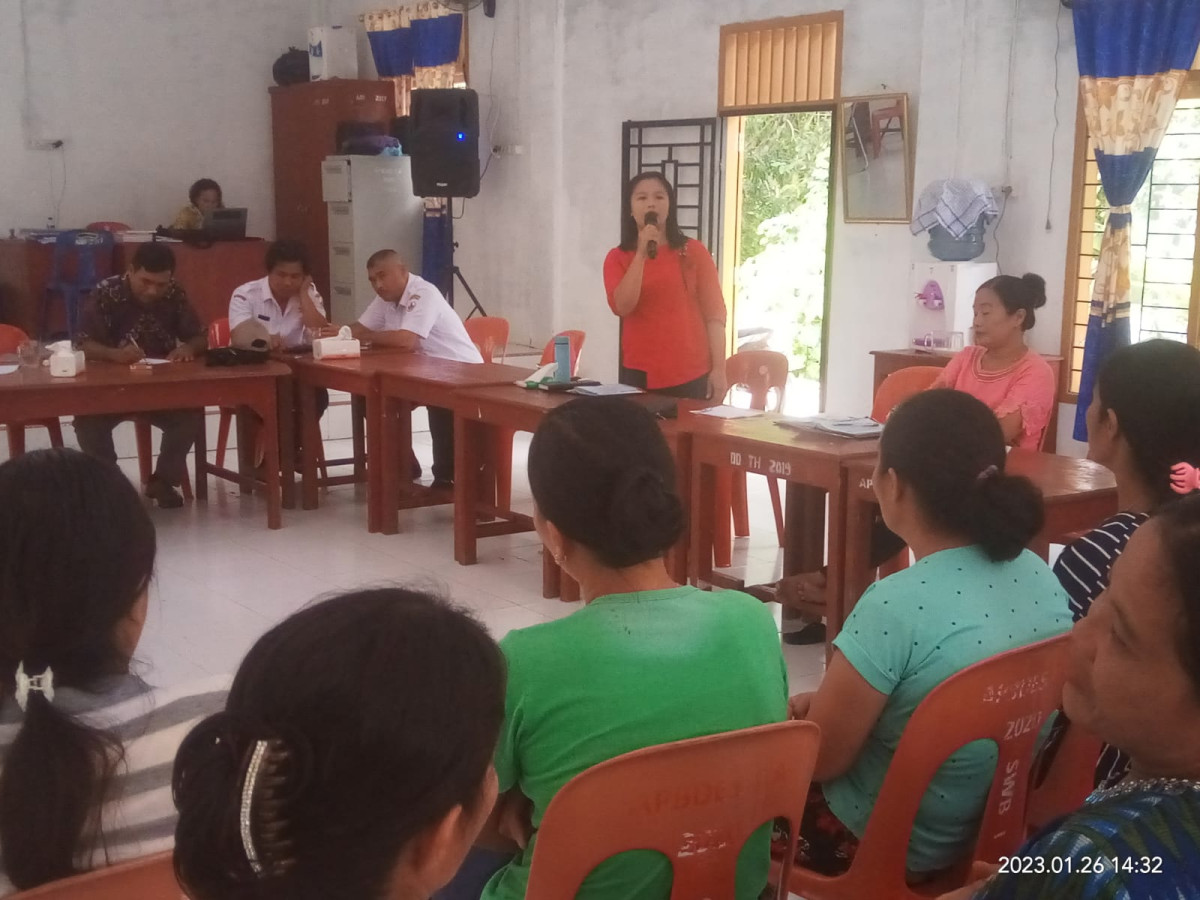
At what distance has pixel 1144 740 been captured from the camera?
1058mm

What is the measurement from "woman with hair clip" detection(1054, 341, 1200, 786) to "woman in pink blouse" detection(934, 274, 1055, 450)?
169 cm

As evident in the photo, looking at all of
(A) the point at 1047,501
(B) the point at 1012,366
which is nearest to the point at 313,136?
(B) the point at 1012,366

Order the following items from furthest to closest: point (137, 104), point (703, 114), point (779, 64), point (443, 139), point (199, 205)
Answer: point (137, 104), point (199, 205), point (443, 139), point (703, 114), point (779, 64)

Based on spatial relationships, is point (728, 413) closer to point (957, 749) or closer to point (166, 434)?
point (957, 749)

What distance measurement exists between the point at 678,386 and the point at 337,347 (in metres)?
1.64

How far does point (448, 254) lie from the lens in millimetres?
9180

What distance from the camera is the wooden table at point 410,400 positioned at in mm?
4910

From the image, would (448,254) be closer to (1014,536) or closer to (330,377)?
(330,377)

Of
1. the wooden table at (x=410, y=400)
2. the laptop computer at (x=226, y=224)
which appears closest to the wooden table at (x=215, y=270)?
the laptop computer at (x=226, y=224)

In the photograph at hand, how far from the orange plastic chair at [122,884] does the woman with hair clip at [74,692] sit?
0.04 metres

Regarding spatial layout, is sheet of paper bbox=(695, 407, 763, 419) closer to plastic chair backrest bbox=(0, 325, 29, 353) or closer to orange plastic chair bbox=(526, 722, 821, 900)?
orange plastic chair bbox=(526, 722, 821, 900)

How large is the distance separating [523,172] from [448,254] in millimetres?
818

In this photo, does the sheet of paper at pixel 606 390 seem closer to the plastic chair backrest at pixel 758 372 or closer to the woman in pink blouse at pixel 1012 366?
the plastic chair backrest at pixel 758 372

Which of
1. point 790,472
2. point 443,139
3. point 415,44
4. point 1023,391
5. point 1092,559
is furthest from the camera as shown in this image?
point 415,44
